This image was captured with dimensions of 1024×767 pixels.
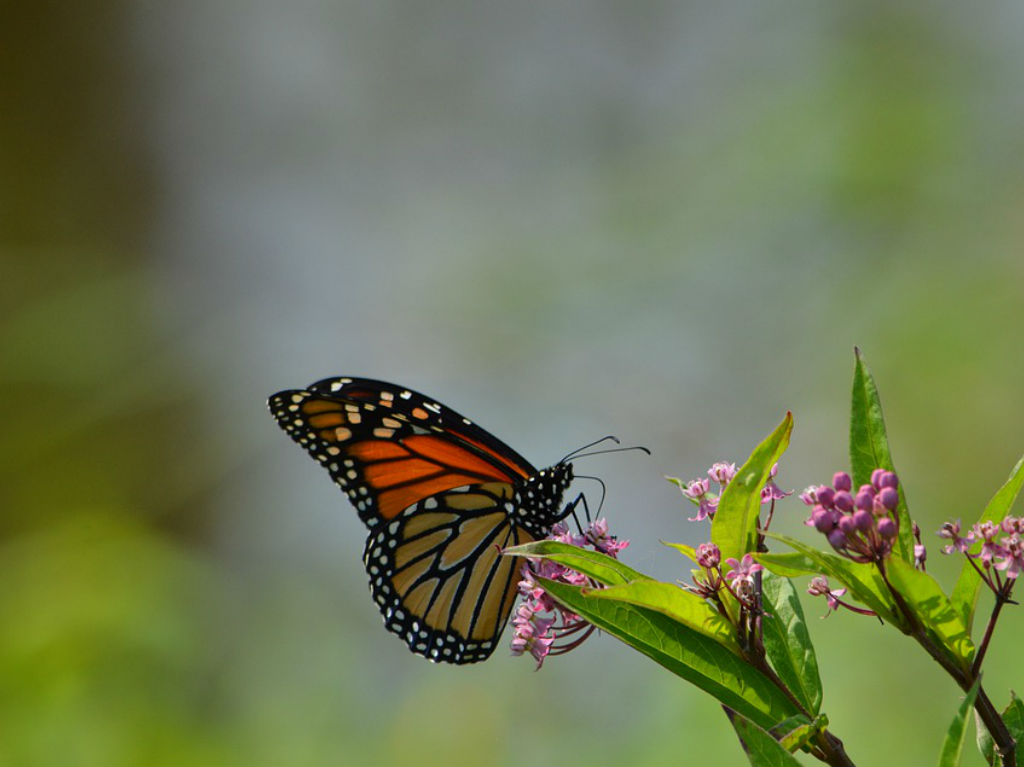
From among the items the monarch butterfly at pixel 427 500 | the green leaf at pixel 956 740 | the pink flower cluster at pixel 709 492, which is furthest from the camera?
the monarch butterfly at pixel 427 500

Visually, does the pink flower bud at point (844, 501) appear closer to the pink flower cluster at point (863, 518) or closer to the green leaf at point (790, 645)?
the pink flower cluster at point (863, 518)

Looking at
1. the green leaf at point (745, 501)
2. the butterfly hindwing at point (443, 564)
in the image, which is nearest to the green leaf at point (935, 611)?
the green leaf at point (745, 501)

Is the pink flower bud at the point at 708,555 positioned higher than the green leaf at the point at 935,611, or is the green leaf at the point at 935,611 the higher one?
the pink flower bud at the point at 708,555

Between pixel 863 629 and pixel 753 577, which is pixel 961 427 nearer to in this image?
pixel 863 629

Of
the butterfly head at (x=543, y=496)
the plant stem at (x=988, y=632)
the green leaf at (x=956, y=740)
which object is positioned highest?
the butterfly head at (x=543, y=496)

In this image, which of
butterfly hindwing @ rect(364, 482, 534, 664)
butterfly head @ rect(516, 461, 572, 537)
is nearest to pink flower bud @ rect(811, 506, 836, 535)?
butterfly head @ rect(516, 461, 572, 537)

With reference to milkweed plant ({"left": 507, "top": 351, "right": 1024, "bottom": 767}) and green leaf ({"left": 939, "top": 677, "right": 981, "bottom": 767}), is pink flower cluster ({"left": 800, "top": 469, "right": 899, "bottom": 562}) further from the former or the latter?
green leaf ({"left": 939, "top": 677, "right": 981, "bottom": 767})

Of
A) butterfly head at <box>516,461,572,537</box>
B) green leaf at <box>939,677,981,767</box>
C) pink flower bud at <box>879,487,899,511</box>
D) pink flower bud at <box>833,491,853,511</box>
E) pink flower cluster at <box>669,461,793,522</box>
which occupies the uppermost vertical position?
butterfly head at <box>516,461,572,537</box>

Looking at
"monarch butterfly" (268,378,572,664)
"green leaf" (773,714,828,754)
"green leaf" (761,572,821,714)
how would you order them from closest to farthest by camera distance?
"green leaf" (773,714,828,754) < "green leaf" (761,572,821,714) < "monarch butterfly" (268,378,572,664)
